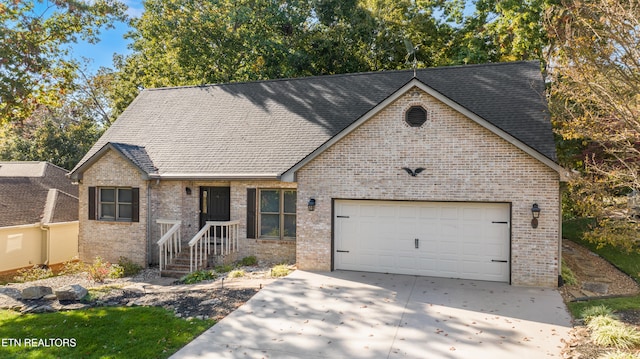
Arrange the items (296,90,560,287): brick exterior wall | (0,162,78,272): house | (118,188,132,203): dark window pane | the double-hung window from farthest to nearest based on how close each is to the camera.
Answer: (0,162,78,272): house → (118,188,132,203): dark window pane → the double-hung window → (296,90,560,287): brick exterior wall

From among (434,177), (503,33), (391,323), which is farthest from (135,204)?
(503,33)

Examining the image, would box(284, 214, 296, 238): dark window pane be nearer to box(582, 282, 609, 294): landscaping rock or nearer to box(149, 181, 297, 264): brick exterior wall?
box(149, 181, 297, 264): brick exterior wall

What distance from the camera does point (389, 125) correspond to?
413 inches

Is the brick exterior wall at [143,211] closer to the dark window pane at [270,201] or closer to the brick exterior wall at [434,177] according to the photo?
the dark window pane at [270,201]

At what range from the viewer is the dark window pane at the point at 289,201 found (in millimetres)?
12539

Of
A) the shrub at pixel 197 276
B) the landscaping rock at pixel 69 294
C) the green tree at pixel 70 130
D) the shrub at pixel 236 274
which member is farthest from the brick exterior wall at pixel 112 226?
the green tree at pixel 70 130

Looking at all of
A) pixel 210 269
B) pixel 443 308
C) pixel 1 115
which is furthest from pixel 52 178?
pixel 443 308

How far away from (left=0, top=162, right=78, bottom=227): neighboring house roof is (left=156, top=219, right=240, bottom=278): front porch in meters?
9.90

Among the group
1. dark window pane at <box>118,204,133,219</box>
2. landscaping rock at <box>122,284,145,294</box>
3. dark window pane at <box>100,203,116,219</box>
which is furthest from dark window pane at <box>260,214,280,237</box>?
dark window pane at <box>100,203,116,219</box>

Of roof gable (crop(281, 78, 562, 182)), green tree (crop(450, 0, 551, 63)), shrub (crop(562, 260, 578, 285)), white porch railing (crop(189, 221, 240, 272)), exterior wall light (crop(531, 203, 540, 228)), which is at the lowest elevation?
shrub (crop(562, 260, 578, 285))

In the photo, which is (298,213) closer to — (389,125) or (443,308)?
(389,125)

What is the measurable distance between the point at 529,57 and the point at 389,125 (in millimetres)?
11729

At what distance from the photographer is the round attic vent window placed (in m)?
10.2

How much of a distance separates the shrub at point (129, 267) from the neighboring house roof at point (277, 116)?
302cm
